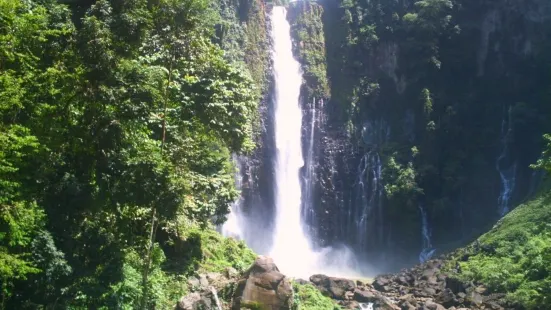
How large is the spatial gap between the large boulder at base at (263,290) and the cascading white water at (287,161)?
14570mm

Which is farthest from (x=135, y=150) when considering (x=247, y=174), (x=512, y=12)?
(x=512, y=12)

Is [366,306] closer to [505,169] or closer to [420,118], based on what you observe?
[505,169]

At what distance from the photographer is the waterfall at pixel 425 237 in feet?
105

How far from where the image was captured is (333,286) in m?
22.8

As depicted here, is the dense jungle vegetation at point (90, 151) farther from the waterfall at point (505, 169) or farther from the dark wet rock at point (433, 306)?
the waterfall at point (505, 169)

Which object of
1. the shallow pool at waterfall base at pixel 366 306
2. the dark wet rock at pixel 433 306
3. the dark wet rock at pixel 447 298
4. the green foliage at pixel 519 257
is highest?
the green foliage at pixel 519 257

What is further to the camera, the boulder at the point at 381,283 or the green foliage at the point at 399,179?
the green foliage at the point at 399,179

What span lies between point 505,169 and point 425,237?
665 centimetres

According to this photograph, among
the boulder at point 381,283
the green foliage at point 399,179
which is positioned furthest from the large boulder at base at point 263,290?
the green foliage at point 399,179

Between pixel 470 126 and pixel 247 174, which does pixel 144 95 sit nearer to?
pixel 247 174

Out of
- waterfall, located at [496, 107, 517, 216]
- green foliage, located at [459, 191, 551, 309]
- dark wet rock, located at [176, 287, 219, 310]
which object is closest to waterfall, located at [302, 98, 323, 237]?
green foliage, located at [459, 191, 551, 309]

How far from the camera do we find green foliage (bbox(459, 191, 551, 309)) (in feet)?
64.7

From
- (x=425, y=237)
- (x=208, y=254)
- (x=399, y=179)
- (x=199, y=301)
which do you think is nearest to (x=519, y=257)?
(x=425, y=237)

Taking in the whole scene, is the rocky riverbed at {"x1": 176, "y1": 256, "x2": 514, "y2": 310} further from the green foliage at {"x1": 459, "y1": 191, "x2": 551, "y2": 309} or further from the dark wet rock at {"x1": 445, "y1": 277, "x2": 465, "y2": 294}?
the green foliage at {"x1": 459, "y1": 191, "x2": 551, "y2": 309}
